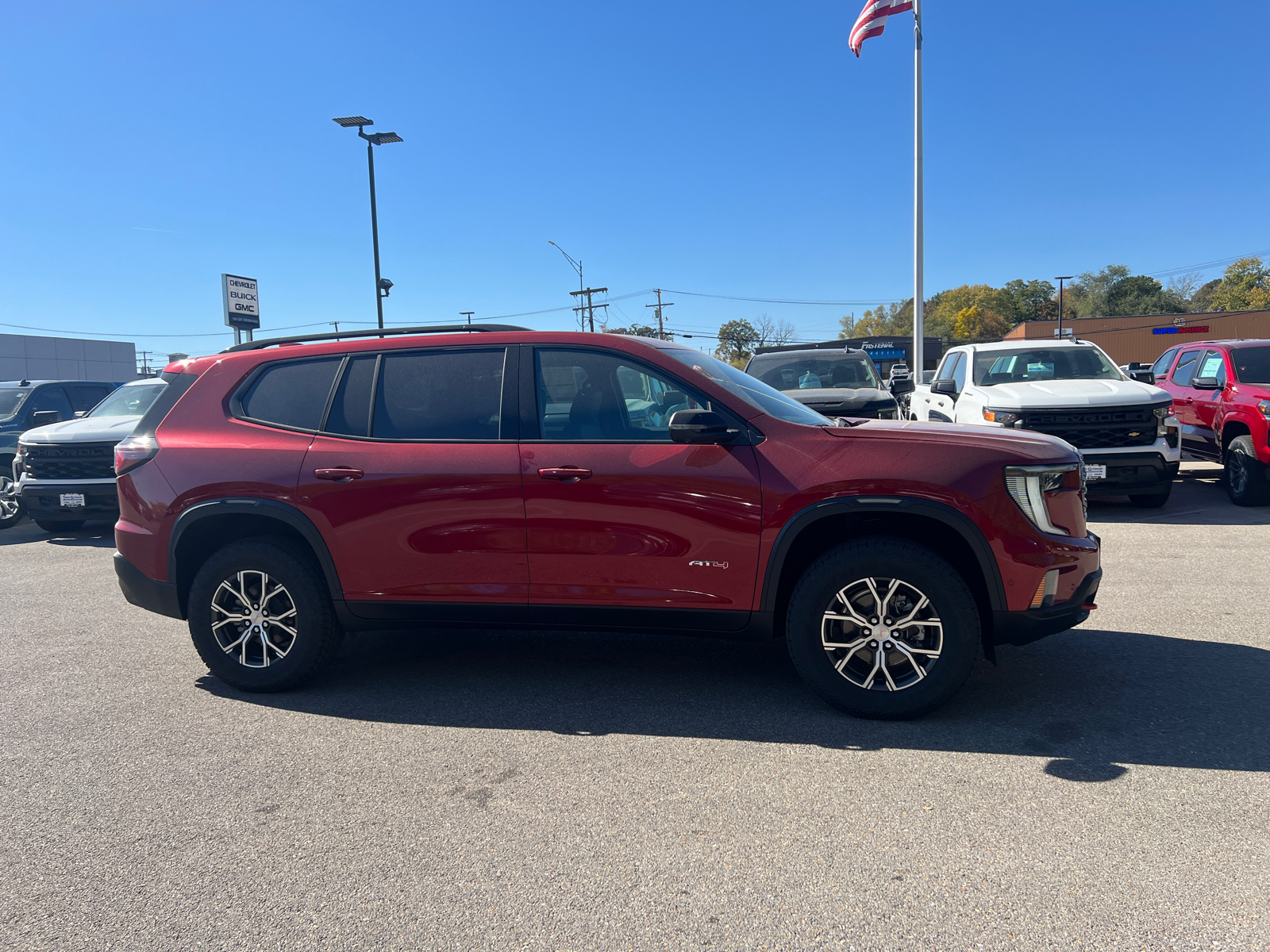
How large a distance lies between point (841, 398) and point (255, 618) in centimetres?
652

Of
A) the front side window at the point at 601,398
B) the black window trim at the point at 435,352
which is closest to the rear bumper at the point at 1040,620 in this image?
the front side window at the point at 601,398

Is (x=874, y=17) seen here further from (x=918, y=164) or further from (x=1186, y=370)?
(x=1186, y=370)

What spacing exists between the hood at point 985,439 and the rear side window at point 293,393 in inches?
103

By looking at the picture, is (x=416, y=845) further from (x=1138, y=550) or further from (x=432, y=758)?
(x=1138, y=550)

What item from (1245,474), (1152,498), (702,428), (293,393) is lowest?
(1152,498)

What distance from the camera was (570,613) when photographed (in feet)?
14.0

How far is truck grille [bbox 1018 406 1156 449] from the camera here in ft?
30.6

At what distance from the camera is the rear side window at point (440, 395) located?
446cm

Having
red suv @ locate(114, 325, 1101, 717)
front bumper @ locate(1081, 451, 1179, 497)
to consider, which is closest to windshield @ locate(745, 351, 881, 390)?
front bumper @ locate(1081, 451, 1179, 497)

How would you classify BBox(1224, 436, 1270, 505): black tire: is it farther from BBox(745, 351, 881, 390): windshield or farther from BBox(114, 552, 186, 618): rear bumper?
BBox(114, 552, 186, 618): rear bumper

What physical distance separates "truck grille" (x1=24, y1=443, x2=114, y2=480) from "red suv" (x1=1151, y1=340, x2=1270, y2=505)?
12765 millimetres

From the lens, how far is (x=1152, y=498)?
32.5 feet

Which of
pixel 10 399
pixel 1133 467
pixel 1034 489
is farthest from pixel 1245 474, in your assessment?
pixel 10 399

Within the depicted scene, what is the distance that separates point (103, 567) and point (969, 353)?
33.1 feet
